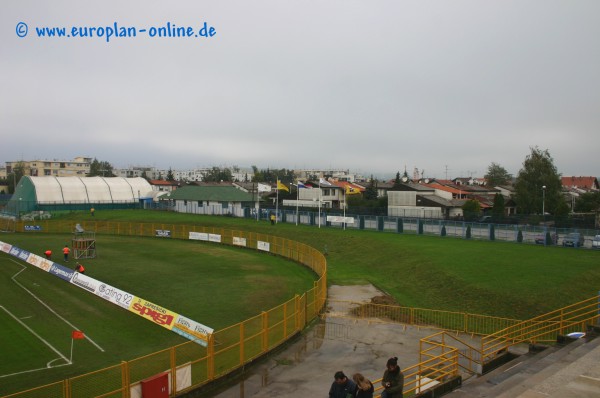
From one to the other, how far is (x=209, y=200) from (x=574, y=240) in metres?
53.5

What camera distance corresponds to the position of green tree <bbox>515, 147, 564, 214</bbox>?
7319 centimetres

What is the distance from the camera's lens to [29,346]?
61.1ft

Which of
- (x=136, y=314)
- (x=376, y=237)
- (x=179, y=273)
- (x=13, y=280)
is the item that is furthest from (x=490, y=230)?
(x=13, y=280)

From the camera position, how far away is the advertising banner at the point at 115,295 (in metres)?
24.2

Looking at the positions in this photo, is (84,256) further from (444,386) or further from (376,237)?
(444,386)

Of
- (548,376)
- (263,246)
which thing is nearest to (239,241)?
(263,246)

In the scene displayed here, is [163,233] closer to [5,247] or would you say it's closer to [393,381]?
[5,247]

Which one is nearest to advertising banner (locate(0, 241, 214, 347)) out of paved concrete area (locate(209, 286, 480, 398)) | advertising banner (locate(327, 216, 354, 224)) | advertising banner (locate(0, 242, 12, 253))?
paved concrete area (locate(209, 286, 480, 398))

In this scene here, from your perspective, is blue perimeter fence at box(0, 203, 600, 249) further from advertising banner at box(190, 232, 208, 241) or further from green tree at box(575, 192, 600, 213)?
green tree at box(575, 192, 600, 213)

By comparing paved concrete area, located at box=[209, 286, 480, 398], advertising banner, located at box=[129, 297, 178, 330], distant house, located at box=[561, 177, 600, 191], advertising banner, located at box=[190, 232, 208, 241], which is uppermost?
distant house, located at box=[561, 177, 600, 191]

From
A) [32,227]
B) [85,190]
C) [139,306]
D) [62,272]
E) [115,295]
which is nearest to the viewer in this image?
[139,306]

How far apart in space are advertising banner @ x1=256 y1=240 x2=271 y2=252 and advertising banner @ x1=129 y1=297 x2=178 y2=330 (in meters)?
23.2

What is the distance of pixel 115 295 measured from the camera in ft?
82.7

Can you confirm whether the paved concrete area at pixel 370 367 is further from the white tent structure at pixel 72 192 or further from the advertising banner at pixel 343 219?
the white tent structure at pixel 72 192
